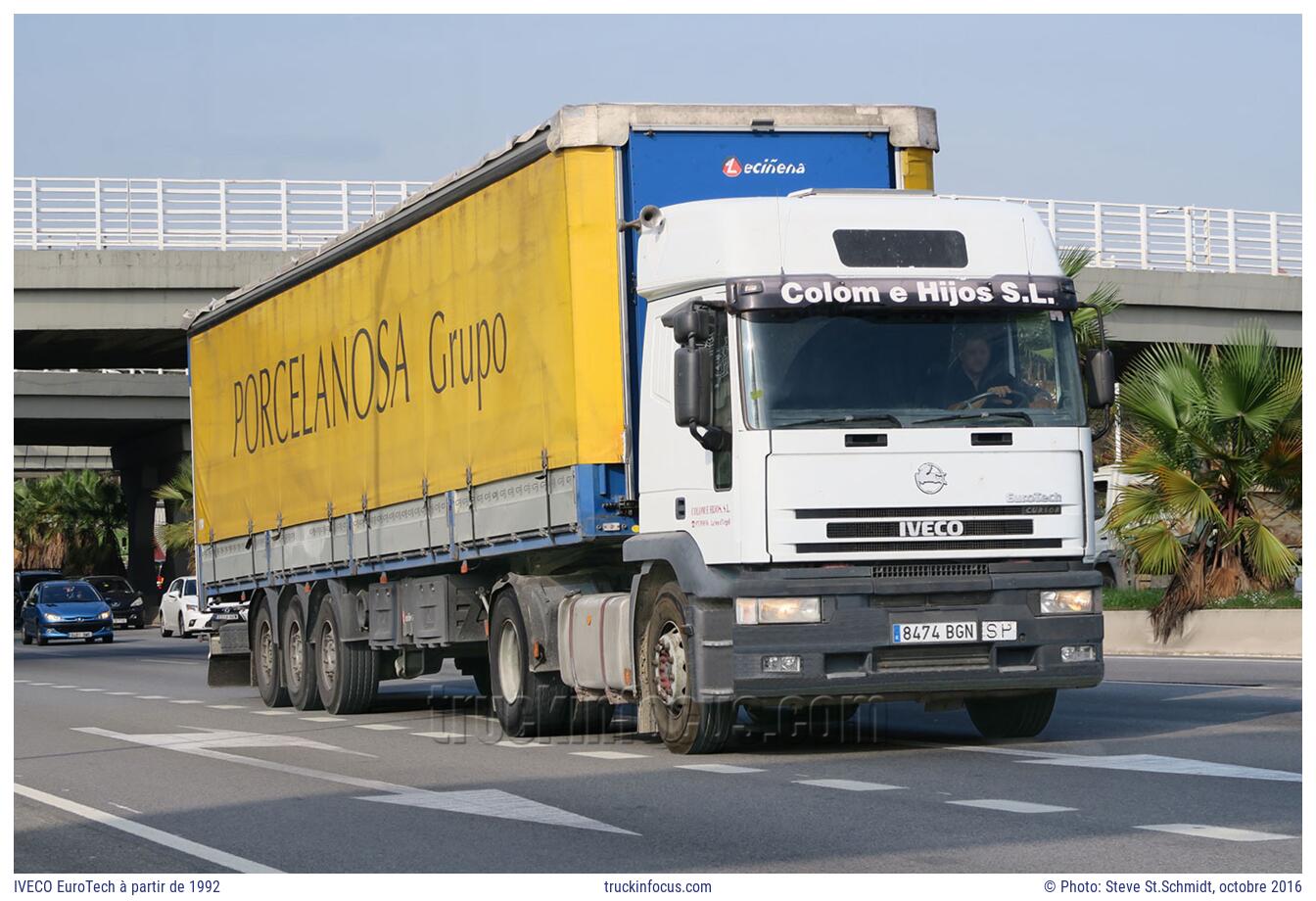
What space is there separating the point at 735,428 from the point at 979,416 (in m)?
1.47

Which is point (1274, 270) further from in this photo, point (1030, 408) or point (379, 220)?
point (1030, 408)

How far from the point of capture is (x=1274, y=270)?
44.2 metres

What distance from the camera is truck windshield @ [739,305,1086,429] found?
12891 mm

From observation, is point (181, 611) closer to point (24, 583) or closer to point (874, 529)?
point (24, 583)

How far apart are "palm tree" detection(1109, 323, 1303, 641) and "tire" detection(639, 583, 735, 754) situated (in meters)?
14.8

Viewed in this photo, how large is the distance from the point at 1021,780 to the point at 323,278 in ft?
33.1

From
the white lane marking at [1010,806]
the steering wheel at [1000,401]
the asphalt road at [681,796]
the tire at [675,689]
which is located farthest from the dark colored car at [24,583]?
the white lane marking at [1010,806]

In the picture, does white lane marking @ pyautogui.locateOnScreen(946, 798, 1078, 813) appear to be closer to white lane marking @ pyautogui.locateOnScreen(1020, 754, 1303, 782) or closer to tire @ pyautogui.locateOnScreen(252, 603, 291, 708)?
white lane marking @ pyautogui.locateOnScreen(1020, 754, 1303, 782)

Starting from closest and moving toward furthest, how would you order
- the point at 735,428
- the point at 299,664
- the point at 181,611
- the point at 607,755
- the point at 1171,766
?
the point at 1171,766 < the point at 735,428 < the point at 607,755 < the point at 299,664 < the point at 181,611

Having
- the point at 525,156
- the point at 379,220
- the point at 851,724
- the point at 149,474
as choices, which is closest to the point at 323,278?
the point at 379,220

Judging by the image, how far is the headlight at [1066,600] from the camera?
523 inches

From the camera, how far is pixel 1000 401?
13.2m

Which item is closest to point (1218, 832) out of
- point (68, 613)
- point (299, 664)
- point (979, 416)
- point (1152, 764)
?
point (1152, 764)

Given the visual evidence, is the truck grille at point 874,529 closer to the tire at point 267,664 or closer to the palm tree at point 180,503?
the tire at point 267,664
